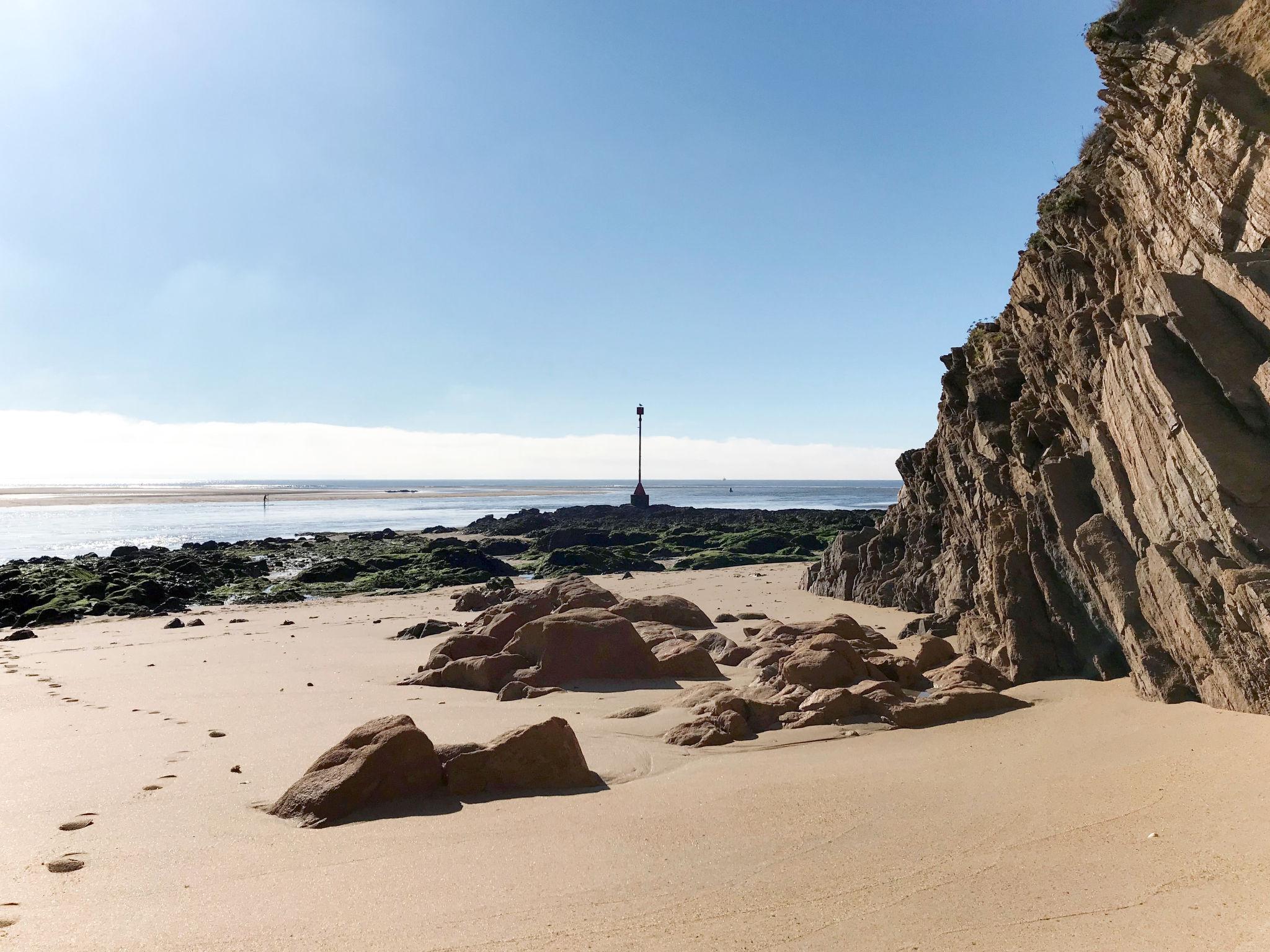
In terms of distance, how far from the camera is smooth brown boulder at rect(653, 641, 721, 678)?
11.4 meters

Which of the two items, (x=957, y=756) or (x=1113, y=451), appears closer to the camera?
(x=957, y=756)

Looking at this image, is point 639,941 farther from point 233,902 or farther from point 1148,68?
point 1148,68

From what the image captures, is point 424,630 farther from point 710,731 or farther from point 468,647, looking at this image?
point 710,731

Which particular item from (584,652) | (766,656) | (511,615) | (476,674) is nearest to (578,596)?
(511,615)

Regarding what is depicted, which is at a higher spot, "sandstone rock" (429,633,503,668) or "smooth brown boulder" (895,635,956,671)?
"smooth brown boulder" (895,635,956,671)

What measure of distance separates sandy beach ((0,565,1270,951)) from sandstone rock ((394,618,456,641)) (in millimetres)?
6724

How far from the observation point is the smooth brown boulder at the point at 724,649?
12414 mm

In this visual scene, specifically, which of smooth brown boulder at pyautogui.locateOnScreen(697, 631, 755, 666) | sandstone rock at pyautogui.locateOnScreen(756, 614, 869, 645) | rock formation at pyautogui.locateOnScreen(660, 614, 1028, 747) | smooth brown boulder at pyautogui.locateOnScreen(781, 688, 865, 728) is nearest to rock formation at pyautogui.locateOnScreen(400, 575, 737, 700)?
smooth brown boulder at pyautogui.locateOnScreen(697, 631, 755, 666)

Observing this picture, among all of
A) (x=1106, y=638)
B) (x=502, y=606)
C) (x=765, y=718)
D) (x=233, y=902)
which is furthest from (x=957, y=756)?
(x=502, y=606)

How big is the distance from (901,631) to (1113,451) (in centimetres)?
639

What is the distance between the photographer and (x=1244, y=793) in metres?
4.98

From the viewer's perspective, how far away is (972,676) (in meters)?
9.26

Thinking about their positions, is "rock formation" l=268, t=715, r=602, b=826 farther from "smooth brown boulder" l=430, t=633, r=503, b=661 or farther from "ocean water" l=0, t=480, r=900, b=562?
"ocean water" l=0, t=480, r=900, b=562

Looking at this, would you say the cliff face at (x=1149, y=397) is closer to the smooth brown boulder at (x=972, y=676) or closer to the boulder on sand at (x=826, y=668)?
the smooth brown boulder at (x=972, y=676)
